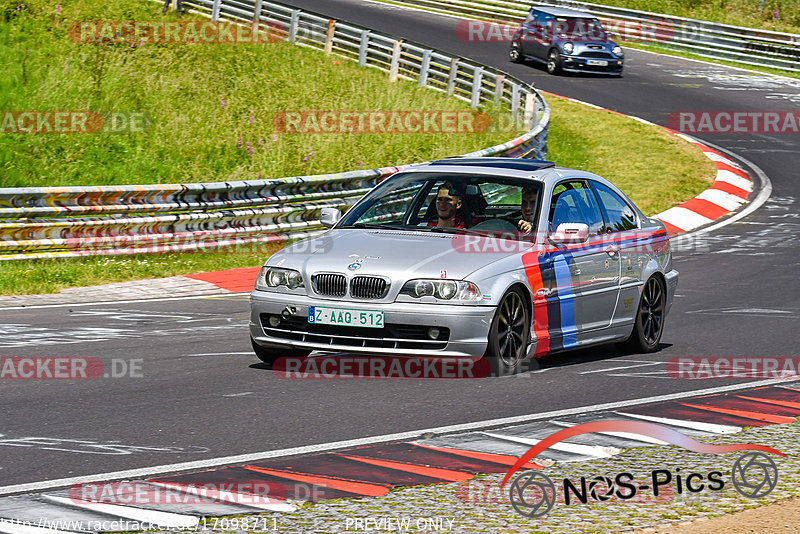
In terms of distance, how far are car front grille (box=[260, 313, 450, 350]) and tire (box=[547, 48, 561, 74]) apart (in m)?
26.9

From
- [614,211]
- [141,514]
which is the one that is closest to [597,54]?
[614,211]

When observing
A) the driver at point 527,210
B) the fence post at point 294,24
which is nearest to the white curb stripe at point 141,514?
the driver at point 527,210

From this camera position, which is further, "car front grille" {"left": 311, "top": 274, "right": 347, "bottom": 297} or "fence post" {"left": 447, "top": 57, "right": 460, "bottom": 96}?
"fence post" {"left": 447, "top": 57, "right": 460, "bottom": 96}

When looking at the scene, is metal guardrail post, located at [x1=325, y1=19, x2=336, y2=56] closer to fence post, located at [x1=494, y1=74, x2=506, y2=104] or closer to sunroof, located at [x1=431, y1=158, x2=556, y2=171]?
fence post, located at [x1=494, y1=74, x2=506, y2=104]

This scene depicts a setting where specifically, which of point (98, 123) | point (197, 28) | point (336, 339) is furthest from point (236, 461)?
point (197, 28)

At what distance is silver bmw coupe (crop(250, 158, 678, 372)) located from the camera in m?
8.60

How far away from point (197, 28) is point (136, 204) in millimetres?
18670

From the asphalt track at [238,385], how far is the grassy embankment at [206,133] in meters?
3.09

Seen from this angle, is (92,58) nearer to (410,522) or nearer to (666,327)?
(666,327)

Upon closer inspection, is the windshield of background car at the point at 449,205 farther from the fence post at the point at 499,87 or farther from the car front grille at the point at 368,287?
the fence post at the point at 499,87

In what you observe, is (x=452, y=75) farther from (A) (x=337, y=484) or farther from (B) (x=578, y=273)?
(A) (x=337, y=484)

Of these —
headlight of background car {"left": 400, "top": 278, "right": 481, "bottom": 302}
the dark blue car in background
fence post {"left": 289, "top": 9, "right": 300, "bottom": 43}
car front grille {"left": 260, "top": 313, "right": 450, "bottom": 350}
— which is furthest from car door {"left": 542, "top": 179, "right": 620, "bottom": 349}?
the dark blue car in background

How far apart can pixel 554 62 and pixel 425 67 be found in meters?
6.52

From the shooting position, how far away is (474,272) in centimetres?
863
